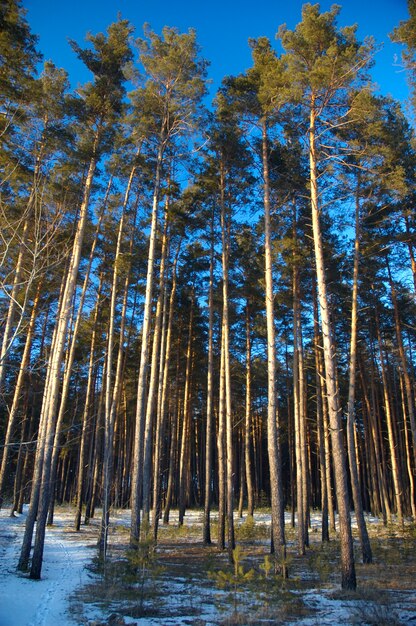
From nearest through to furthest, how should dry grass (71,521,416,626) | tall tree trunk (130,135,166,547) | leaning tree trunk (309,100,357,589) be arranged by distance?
dry grass (71,521,416,626) < leaning tree trunk (309,100,357,589) < tall tree trunk (130,135,166,547)

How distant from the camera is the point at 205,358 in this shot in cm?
2469

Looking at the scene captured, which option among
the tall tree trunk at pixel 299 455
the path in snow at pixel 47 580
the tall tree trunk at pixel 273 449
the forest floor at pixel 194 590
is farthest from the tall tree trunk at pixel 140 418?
the tall tree trunk at pixel 299 455

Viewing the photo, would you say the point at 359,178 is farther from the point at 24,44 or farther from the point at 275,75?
the point at 24,44

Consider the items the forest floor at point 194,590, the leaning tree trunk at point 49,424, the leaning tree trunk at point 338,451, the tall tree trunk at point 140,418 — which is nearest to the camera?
the forest floor at point 194,590

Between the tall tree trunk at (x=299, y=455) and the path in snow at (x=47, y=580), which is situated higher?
the tall tree trunk at (x=299, y=455)

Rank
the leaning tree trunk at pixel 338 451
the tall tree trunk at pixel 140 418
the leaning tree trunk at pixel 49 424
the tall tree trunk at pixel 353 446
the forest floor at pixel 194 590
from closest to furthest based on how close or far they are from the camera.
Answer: the forest floor at pixel 194 590
the leaning tree trunk at pixel 338 451
the leaning tree trunk at pixel 49 424
the tall tree trunk at pixel 140 418
the tall tree trunk at pixel 353 446

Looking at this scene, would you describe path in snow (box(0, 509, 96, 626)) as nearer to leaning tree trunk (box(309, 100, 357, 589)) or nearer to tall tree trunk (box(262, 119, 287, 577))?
tall tree trunk (box(262, 119, 287, 577))

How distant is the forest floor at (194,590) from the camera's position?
6.74 metres

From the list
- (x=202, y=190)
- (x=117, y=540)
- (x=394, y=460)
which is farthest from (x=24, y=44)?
(x=394, y=460)

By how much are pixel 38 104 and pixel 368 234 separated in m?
12.0

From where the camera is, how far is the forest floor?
6.74 meters

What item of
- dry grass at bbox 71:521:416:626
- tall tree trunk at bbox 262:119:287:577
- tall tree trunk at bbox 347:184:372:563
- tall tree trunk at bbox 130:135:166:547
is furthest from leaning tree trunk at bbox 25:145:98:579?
tall tree trunk at bbox 347:184:372:563

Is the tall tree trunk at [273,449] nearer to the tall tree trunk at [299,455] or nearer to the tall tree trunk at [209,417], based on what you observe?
the tall tree trunk at [299,455]

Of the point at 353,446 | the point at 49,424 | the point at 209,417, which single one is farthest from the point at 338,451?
the point at 209,417
